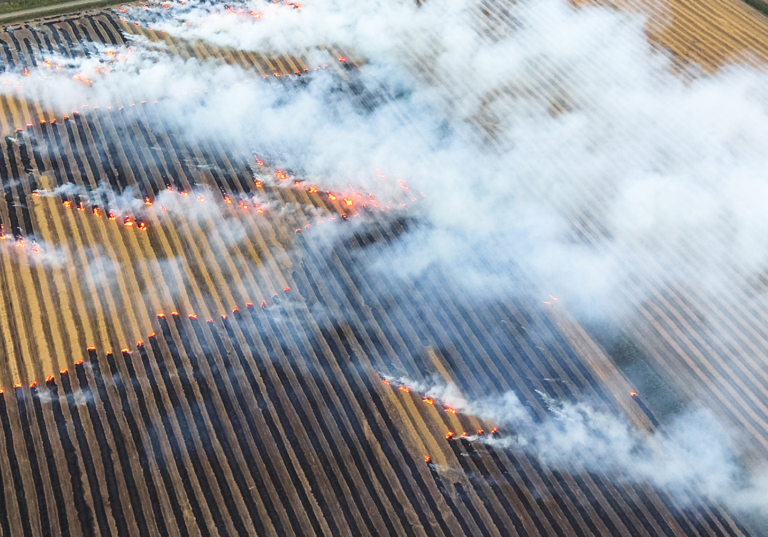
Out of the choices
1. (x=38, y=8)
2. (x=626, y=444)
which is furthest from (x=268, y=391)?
(x=38, y=8)

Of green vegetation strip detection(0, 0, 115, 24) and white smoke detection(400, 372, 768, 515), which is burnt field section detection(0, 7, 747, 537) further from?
green vegetation strip detection(0, 0, 115, 24)

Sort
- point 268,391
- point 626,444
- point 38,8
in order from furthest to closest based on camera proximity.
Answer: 1. point 38,8
2. point 268,391
3. point 626,444

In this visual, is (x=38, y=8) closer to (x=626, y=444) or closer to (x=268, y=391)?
(x=268, y=391)

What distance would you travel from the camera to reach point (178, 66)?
14648 mm

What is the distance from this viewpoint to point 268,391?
32.4 ft

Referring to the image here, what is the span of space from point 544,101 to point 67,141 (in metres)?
10.6

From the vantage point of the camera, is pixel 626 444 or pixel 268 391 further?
pixel 268 391

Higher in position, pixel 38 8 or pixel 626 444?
pixel 626 444

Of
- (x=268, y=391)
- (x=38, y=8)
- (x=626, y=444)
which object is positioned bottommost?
(x=268, y=391)

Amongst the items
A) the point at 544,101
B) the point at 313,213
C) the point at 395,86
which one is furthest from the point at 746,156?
the point at 313,213

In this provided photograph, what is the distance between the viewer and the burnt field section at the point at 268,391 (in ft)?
29.1

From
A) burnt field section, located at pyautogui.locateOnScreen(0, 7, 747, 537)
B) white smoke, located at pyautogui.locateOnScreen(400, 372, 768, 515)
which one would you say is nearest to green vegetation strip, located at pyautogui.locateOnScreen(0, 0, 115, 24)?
burnt field section, located at pyautogui.locateOnScreen(0, 7, 747, 537)

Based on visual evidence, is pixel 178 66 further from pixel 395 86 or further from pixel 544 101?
pixel 544 101

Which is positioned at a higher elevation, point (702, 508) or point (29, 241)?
point (702, 508)
